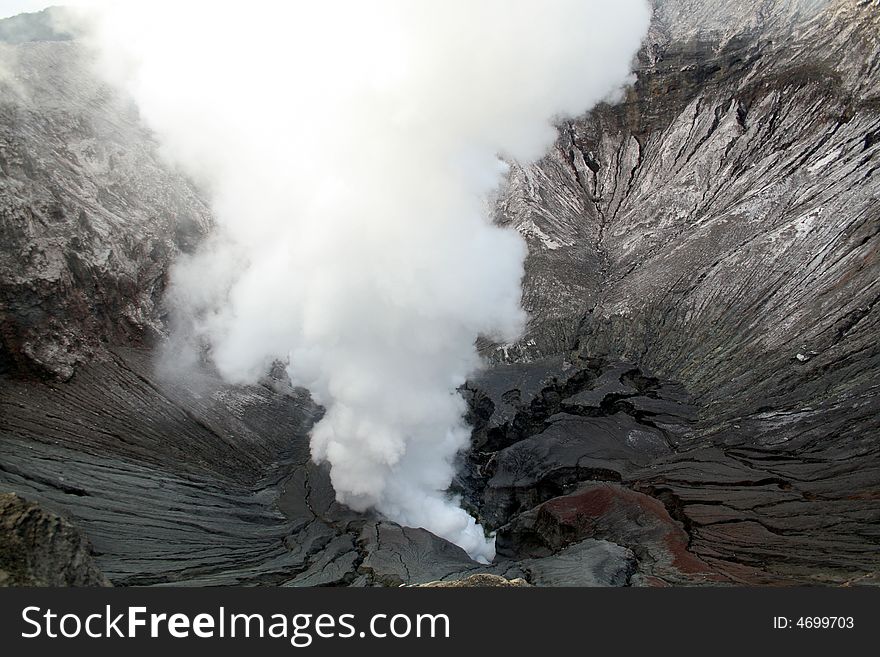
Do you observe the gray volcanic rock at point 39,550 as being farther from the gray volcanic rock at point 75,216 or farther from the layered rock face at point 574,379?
the gray volcanic rock at point 75,216

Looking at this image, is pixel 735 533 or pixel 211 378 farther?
pixel 211 378

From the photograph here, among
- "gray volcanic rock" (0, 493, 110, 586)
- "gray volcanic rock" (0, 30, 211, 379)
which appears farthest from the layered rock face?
"gray volcanic rock" (0, 493, 110, 586)

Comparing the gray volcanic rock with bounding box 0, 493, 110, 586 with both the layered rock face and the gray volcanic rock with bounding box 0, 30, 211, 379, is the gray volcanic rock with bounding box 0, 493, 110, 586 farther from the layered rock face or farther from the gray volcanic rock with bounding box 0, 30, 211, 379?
the gray volcanic rock with bounding box 0, 30, 211, 379

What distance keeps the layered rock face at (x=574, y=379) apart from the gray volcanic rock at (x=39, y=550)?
3.03 metres

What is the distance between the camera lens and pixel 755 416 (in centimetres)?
2609

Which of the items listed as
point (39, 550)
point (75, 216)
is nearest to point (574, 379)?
point (39, 550)

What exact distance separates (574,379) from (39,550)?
1060 inches

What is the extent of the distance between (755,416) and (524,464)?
35.2ft

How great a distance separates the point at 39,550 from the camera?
1354cm

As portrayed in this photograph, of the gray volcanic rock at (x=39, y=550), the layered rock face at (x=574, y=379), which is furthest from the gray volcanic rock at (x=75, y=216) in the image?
the gray volcanic rock at (x=39, y=550)

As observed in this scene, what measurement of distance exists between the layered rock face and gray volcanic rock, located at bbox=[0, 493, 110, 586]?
303cm

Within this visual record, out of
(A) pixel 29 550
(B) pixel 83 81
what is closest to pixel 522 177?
(B) pixel 83 81

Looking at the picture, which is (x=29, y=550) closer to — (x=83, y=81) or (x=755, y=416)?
(x=755, y=416)

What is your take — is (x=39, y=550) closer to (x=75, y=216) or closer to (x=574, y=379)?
(x=75, y=216)
